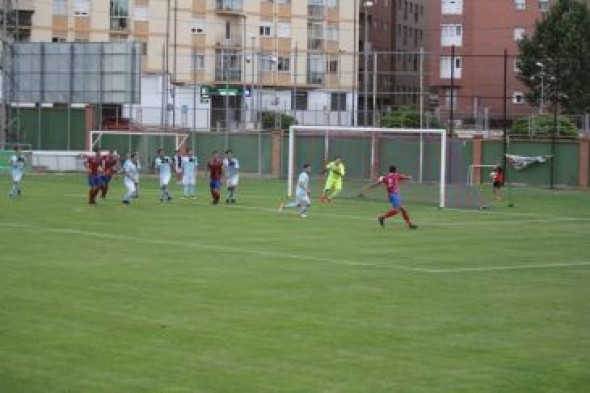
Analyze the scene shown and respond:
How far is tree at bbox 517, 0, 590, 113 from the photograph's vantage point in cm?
7800

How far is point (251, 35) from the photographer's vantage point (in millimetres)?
91500

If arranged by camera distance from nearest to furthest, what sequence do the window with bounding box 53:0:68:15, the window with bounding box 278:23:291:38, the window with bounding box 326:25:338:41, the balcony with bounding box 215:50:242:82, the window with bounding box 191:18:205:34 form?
the window with bounding box 53:0:68:15
the balcony with bounding box 215:50:242:82
the window with bounding box 191:18:205:34
the window with bounding box 278:23:291:38
the window with bounding box 326:25:338:41

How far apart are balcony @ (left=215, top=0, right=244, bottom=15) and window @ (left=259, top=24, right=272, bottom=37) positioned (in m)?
1.94

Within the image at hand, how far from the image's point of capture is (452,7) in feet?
316

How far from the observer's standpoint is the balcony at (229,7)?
91188 mm

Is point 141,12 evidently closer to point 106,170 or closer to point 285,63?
point 285,63

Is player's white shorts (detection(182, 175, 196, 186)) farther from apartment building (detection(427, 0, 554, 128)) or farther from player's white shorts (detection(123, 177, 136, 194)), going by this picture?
apartment building (detection(427, 0, 554, 128))

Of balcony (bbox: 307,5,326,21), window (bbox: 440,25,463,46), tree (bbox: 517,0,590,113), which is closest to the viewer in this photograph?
tree (bbox: 517,0,590,113)

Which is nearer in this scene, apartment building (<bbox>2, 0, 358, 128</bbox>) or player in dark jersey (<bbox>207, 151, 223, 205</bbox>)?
player in dark jersey (<bbox>207, 151, 223, 205</bbox>)

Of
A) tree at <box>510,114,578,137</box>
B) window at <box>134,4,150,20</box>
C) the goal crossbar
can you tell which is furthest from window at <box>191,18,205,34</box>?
tree at <box>510,114,578,137</box>

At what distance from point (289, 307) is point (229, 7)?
74862 mm

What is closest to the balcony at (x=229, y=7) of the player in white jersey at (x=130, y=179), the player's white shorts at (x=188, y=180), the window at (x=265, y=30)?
the window at (x=265, y=30)

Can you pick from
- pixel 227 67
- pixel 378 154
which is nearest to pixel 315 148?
pixel 378 154

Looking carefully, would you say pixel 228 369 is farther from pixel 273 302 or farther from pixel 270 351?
pixel 273 302
